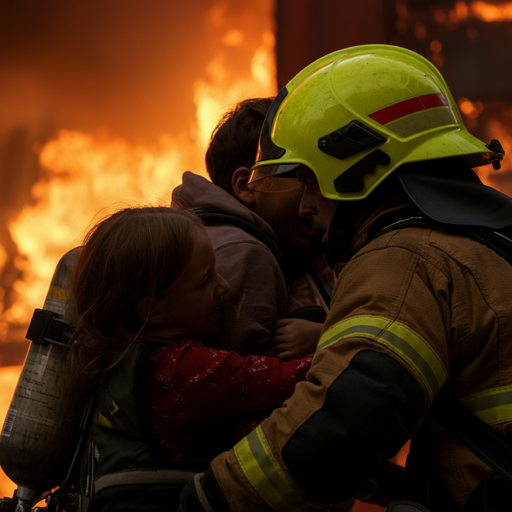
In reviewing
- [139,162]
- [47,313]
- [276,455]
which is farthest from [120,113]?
[276,455]

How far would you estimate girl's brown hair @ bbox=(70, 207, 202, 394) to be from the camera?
163cm

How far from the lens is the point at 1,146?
182 inches

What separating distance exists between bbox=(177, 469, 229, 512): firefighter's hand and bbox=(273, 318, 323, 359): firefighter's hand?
1.63 ft

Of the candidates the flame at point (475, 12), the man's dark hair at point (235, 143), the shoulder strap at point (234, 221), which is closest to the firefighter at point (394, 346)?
the shoulder strap at point (234, 221)

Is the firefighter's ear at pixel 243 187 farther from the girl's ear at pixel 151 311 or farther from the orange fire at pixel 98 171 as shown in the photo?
the orange fire at pixel 98 171

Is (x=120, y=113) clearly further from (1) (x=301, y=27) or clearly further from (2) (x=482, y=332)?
(2) (x=482, y=332)

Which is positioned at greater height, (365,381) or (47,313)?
(47,313)

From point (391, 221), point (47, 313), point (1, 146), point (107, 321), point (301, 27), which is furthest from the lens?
point (1, 146)

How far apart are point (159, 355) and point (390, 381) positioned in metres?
0.67

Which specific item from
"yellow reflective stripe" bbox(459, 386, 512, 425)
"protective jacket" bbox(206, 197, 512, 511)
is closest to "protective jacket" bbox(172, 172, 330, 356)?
"protective jacket" bbox(206, 197, 512, 511)

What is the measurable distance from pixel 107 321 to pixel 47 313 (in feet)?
0.91

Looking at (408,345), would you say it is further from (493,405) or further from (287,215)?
Answer: (287,215)

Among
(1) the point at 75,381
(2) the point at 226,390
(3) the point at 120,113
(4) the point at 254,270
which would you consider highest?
(3) the point at 120,113

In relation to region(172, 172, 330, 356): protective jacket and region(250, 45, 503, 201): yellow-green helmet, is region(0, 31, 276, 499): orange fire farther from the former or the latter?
region(250, 45, 503, 201): yellow-green helmet
